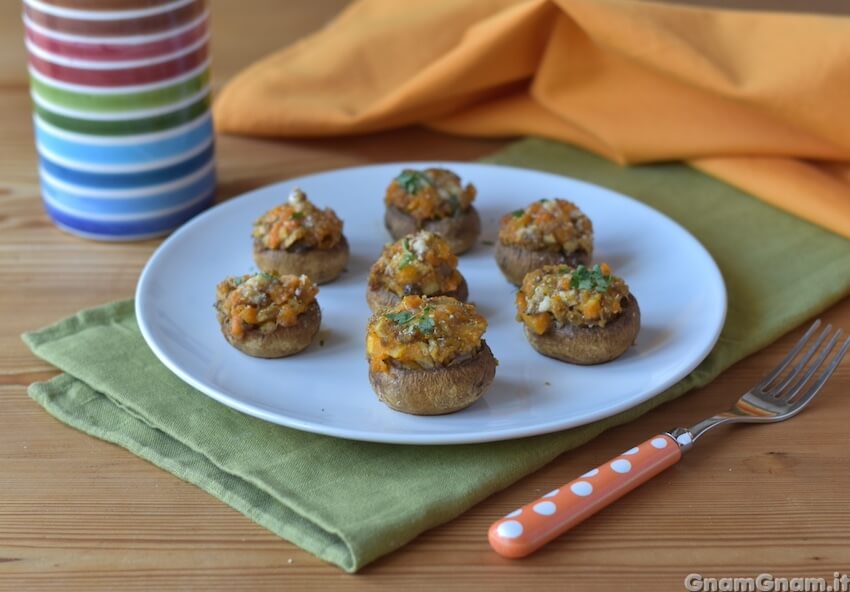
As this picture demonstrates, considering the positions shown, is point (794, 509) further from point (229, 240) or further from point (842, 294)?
point (229, 240)

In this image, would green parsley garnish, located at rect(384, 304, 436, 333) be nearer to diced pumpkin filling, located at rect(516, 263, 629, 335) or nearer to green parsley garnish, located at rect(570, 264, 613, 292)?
diced pumpkin filling, located at rect(516, 263, 629, 335)

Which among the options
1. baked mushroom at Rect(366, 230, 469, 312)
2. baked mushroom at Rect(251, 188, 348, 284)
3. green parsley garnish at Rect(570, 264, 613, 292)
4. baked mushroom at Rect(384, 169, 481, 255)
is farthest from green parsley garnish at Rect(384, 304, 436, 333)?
baked mushroom at Rect(384, 169, 481, 255)

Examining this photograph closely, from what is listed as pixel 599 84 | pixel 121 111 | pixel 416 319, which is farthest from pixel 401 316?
pixel 599 84

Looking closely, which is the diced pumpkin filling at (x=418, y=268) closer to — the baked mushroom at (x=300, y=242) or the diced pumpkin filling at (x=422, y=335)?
the baked mushroom at (x=300, y=242)

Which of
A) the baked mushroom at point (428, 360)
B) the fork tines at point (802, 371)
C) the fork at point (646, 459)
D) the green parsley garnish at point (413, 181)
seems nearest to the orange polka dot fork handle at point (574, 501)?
the fork at point (646, 459)

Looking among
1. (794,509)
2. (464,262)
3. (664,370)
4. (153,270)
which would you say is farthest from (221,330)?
(794,509)

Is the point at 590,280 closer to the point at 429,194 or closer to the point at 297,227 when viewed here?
the point at 429,194
